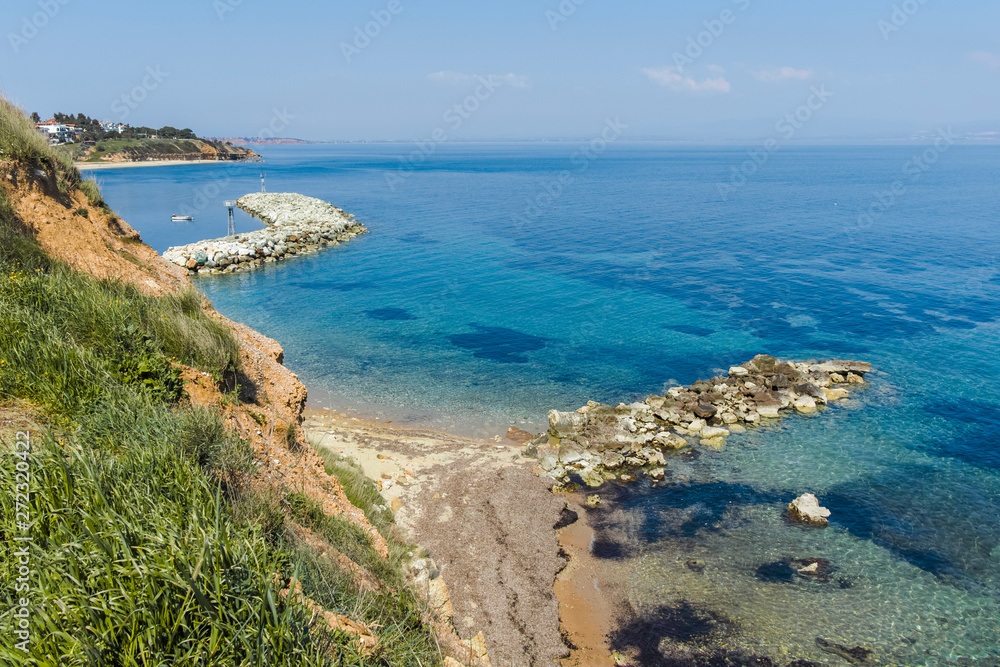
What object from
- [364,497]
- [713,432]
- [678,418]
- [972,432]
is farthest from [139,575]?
[972,432]

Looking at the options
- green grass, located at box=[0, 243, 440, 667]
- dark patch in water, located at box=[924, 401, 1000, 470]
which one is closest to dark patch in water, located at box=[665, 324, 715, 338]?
dark patch in water, located at box=[924, 401, 1000, 470]

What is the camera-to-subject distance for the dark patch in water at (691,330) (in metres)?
35.3

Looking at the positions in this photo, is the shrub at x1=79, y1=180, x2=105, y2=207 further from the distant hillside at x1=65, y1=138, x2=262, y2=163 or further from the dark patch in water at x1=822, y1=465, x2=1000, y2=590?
the distant hillside at x1=65, y1=138, x2=262, y2=163

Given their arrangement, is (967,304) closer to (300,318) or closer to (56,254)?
(300,318)

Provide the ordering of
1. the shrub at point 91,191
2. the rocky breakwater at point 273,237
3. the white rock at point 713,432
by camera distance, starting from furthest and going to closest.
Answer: the rocky breakwater at point 273,237 → the white rock at point 713,432 → the shrub at point 91,191

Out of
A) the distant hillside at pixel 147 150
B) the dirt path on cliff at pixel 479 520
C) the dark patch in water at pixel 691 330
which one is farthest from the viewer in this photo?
the distant hillside at pixel 147 150

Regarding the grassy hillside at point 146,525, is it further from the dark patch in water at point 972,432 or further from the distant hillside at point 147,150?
the distant hillside at point 147,150

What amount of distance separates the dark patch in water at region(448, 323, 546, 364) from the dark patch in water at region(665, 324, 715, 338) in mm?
9036

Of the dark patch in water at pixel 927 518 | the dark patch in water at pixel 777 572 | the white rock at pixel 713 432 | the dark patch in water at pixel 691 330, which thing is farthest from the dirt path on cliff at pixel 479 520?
the dark patch in water at pixel 691 330

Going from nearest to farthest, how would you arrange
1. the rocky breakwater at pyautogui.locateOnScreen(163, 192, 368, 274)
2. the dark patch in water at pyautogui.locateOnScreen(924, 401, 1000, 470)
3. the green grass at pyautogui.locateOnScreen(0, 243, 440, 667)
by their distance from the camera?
the green grass at pyautogui.locateOnScreen(0, 243, 440, 667) < the dark patch in water at pyautogui.locateOnScreen(924, 401, 1000, 470) < the rocky breakwater at pyautogui.locateOnScreen(163, 192, 368, 274)

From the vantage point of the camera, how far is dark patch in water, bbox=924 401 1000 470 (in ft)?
72.9

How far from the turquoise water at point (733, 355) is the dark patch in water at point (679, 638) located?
0.29 metres

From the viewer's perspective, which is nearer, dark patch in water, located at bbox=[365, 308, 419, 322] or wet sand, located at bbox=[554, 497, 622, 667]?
wet sand, located at bbox=[554, 497, 622, 667]

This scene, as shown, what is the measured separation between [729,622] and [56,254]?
59.4 feet
